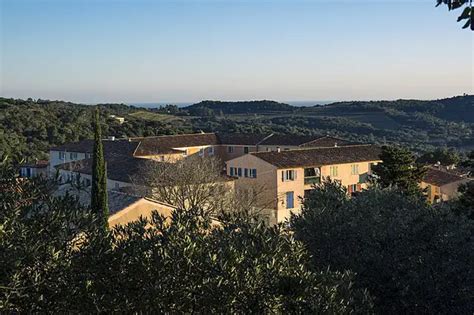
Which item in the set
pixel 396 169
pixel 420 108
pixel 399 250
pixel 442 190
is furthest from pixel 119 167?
pixel 420 108

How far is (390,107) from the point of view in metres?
116

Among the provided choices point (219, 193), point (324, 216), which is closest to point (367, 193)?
point (324, 216)

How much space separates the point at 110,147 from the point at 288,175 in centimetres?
1742

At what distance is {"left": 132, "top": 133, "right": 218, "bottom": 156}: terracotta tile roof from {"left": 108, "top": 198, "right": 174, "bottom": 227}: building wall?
26.1 m

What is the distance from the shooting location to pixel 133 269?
7.60m

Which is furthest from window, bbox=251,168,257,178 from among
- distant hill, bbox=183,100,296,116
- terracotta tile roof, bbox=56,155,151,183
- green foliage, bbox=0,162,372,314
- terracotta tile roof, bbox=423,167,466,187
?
distant hill, bbox=183,100,296,116

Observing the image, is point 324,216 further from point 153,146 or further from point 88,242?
point 153,146

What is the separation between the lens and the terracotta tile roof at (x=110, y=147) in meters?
48.6

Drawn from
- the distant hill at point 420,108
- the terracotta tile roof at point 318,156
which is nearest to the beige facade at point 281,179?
the terracotta tile roof at point 318,156

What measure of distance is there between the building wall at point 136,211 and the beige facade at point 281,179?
15571 millimetres

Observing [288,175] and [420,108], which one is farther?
[420,108]

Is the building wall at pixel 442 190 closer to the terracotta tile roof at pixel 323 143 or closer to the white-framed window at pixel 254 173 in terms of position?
the white-framed window at pixel 254 173

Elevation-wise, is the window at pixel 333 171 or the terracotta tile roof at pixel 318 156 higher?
the terracotta tile roof at pixel 318 156

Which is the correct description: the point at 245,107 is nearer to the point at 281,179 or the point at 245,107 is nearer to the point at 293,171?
the point at 293,171
